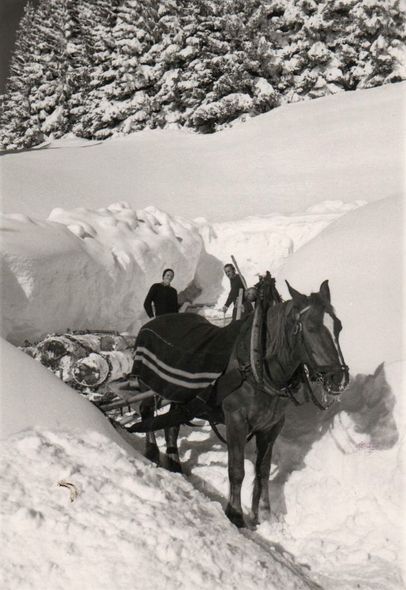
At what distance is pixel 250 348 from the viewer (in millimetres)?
4082

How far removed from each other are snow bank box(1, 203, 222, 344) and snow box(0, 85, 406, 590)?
0.08 feet

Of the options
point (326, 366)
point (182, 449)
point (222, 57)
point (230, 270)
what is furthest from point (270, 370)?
point (222, 57)

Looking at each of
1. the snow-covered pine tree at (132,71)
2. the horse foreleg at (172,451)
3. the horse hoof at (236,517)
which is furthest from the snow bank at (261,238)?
the snow-covered pine tree at (132,71)

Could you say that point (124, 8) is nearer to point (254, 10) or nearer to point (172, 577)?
point (254, 10)

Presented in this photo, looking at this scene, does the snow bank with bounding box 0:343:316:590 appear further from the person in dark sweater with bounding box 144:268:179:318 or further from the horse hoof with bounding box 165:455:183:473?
the person in dark sweater with bounding box 144:268:179:318

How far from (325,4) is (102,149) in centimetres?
1245

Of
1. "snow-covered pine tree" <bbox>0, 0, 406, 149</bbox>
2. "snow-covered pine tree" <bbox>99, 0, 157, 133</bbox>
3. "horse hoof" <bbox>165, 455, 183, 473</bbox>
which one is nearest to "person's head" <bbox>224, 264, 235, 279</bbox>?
"horse hoof" <bbox>165, 455, 183, 473</bbox>

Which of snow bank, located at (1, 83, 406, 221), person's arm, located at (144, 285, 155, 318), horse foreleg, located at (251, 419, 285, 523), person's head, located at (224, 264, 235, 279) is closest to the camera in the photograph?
horse foreleg, located at (251, 419, 285, 523)

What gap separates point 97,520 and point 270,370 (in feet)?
5.21

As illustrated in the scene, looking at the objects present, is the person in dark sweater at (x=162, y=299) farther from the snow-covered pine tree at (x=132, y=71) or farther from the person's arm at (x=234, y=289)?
the snow-covered pine tree at (x=132, y=71)

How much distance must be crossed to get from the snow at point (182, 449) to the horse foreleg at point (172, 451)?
0.37ft

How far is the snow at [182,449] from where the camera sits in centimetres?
275

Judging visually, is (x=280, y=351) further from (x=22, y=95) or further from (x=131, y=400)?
(x=22, y=95)

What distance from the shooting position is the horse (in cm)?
371
